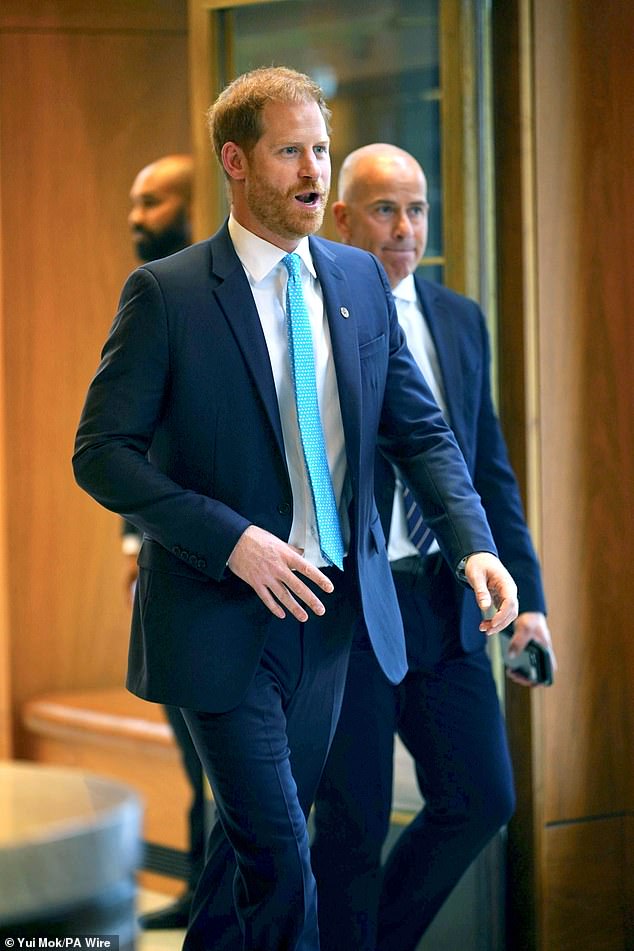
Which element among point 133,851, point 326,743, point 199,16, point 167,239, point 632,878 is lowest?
point 632,878

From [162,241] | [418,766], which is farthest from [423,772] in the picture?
[162,241]

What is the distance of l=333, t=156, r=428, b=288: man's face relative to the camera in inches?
98.3

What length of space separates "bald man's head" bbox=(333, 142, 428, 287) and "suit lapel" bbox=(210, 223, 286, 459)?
23.3 inches

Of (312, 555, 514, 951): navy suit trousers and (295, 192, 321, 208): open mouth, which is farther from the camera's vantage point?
(312, 555, 514, 951): navy suit trousers

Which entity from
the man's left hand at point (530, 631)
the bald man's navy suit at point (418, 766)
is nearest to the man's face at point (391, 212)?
the bald man's navy suit at point (418, 766)

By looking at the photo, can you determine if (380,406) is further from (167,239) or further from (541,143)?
(167,239)

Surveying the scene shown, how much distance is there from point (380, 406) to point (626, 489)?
1.02 meters

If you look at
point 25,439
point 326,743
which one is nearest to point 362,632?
point 326,743

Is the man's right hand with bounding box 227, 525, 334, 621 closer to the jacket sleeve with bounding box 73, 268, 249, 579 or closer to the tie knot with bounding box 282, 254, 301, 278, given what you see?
the jacket sleeve with bounding box 73, 268, 249, 579

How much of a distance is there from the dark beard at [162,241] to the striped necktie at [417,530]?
3.59 feet

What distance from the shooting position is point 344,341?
6.50ft

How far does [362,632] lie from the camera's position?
7.64 feet

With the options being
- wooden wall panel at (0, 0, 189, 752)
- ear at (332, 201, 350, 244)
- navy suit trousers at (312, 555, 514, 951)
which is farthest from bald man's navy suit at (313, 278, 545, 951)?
wooden wall panel at (0, 0, 189, 752)

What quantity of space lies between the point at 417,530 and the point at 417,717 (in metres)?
0.34
